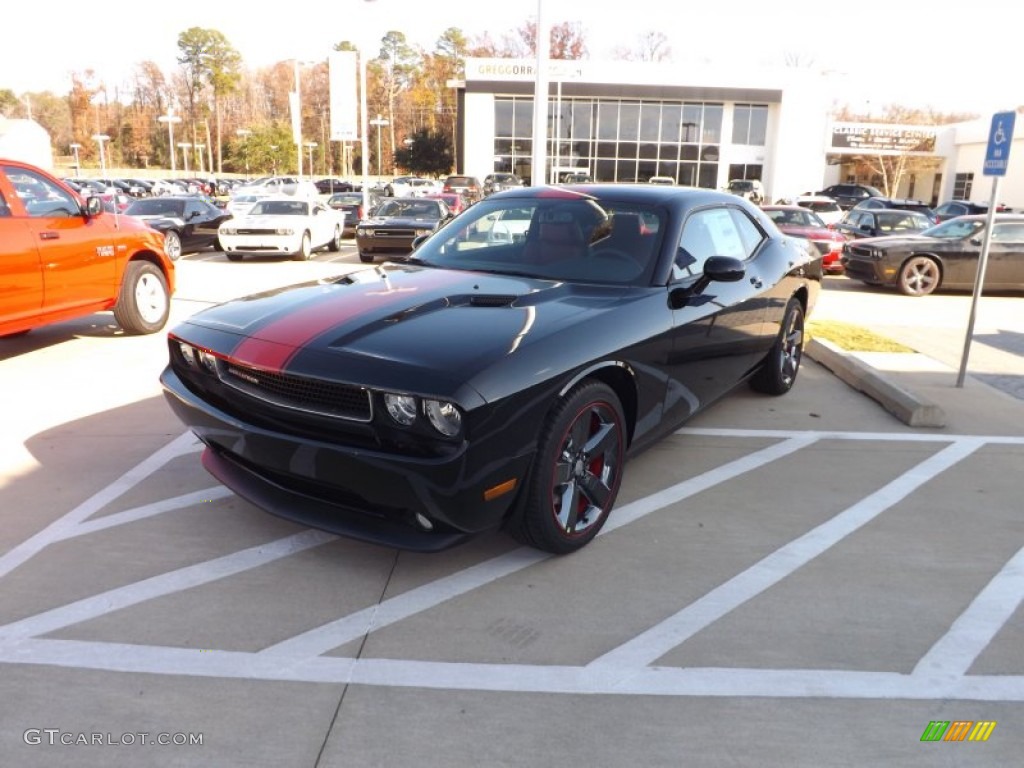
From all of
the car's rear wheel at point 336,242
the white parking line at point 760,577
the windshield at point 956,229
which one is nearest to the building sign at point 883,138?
the windshield at point 956,229

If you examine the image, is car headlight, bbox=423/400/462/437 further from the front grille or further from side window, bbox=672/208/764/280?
side window, bbox=672/208/764/280

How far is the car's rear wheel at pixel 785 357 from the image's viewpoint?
243 inches

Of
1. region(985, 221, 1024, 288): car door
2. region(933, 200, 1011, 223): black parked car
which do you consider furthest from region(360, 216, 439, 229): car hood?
region(933, 200, 1011, 223): black parked car

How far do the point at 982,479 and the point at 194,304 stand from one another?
9262 millimetres

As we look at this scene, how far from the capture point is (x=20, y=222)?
6566mm

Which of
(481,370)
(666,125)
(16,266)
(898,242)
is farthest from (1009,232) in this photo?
(666,125)

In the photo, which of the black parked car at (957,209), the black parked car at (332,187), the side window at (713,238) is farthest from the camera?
the black parked car at (332,187)

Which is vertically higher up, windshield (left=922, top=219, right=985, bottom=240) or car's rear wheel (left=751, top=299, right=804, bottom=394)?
windshield (left=922, top=219, right=985, bottom=240)

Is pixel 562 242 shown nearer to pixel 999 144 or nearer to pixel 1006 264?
pixel 999 144

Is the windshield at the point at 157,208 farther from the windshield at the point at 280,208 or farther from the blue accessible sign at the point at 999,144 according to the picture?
the blue accessible sign at the point at 999,144

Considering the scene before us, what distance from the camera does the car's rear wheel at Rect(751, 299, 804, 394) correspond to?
6184 millimetres

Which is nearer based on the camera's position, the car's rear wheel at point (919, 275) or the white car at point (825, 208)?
the car's rear wheel at point (919, 275)

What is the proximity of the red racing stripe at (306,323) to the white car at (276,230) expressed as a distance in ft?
42.9

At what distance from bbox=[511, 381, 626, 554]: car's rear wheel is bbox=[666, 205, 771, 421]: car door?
0.65 metres
